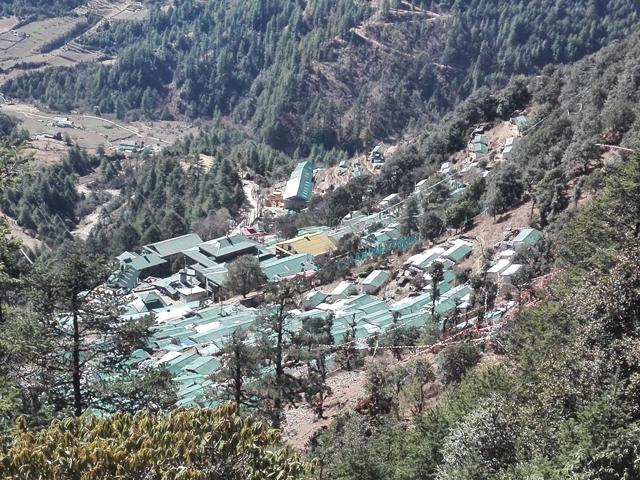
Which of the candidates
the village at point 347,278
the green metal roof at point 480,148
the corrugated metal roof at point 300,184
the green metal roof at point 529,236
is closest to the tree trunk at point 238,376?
the village at point 347,278

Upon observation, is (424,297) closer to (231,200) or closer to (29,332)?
(29,332)

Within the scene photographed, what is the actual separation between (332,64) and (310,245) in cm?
7313

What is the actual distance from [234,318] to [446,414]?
23312 millimetres

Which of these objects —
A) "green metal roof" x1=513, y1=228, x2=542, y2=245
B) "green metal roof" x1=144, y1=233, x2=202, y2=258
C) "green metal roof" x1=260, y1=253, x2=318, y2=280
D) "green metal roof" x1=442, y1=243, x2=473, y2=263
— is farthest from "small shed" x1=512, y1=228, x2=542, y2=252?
"green metal roof" x1=144, y1=233, x2=202, y2=258

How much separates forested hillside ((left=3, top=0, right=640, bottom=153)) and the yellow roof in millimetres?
52008

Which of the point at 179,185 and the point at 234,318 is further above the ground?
the point at 234,318

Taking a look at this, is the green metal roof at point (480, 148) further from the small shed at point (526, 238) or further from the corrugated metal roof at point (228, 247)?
the small shed at point (526, 238)

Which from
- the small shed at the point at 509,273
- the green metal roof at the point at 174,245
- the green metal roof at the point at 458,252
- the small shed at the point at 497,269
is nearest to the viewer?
the small shed at the point at 509,273

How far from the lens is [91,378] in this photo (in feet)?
33.4

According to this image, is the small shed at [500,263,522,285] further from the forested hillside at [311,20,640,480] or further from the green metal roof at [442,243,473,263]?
the forested hillside at [311,20,640,480]

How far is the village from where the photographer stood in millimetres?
26908

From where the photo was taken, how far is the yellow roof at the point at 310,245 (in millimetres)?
43869

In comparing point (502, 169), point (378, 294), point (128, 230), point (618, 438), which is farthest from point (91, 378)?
point (128, 230)

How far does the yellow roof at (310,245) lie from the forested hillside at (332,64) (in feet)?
171
